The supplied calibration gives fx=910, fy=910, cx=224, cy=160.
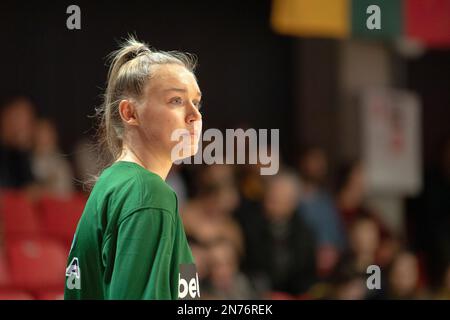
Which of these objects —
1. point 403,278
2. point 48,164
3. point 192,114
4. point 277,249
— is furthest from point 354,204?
point 192,114

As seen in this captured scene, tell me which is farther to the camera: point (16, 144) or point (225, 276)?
point (16, 144)

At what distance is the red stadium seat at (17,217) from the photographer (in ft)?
12.9

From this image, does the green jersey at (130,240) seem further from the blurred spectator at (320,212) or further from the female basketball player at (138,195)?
the blurred spectator at (320,212)

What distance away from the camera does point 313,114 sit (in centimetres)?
613

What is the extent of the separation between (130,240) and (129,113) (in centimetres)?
27

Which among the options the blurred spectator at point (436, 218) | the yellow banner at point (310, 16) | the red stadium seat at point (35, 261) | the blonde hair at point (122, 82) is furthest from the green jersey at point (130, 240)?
the blurred spectator at point (436, 218)

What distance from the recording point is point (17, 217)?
4.02 metres

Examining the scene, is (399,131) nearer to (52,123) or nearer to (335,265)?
(335,265)

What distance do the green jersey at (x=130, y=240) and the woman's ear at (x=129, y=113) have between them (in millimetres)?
81

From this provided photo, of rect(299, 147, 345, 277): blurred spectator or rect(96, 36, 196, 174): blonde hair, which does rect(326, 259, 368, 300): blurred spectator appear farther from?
rect(96, 36, 196, 174): blonde hair

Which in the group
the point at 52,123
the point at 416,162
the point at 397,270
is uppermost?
the point at 52,123

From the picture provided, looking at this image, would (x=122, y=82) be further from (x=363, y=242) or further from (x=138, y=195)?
(x=363, y=242)

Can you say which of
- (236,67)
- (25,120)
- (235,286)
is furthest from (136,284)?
(236,67)

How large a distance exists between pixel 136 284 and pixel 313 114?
4.78m
